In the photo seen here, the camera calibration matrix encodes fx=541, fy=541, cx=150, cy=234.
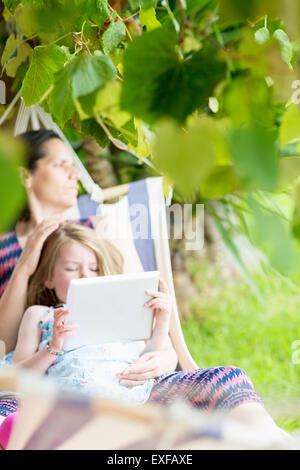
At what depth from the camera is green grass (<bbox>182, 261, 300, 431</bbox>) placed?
2.01 meters

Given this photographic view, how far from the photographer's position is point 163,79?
0.43 meters

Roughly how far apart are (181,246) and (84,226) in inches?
46.5

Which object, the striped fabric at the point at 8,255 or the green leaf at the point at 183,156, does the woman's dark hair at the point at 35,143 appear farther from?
the green leaf at the point at 183,156

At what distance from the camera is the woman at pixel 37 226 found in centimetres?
135

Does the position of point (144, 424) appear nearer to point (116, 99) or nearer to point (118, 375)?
point (116, 99)

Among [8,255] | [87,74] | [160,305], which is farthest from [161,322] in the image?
[87,74]

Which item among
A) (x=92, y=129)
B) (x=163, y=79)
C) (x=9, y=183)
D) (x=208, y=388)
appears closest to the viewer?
(x=9, y=183)

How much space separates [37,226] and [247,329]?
1.29m

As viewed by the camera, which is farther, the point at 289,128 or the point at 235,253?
the point at 235,253

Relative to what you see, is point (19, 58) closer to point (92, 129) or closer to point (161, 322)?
point (92, 129)

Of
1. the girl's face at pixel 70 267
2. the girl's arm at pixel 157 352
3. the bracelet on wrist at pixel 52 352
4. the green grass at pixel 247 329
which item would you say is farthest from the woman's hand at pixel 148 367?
the green grass at pixel 247 329

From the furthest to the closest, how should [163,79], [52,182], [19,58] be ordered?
[52,182] < [19,58] < [163,79]

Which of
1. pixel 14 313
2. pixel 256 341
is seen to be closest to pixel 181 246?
pixel 256 341

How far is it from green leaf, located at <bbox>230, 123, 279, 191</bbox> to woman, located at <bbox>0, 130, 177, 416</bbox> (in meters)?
0.99
